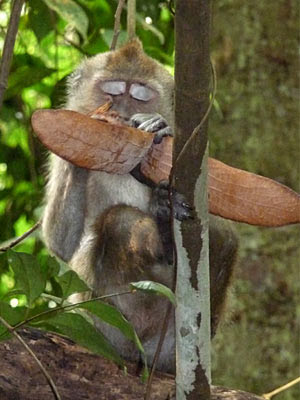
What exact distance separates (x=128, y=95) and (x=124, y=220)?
732 millimetres

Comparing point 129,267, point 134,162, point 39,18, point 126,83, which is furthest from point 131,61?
point 134,162

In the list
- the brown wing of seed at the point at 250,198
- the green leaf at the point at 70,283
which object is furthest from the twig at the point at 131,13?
the green leaf at the point at 70,283

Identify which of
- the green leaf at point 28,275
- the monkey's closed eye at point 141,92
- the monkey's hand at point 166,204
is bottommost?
the green leaf at point 28,275

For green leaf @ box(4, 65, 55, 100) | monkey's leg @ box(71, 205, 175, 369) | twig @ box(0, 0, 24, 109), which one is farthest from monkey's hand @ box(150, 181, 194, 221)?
green leaf @ box(4, 65, 55, 100)

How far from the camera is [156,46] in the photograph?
15.1 feet

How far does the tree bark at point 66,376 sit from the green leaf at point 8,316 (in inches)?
→ 13.2

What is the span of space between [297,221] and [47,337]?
93cm

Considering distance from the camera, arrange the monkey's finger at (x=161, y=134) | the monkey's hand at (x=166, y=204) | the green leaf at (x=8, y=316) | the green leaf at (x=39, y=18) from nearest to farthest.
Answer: the monkey's hand at (x=166, y=204)
the green leaf at (x=8, y=316)
the monkey's finger at (x=161, y=134)
the green leaf at (x=39, y=18)

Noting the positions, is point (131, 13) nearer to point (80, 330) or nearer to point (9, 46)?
point (9, 46)

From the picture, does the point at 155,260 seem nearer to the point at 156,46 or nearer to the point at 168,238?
the point at 168,238

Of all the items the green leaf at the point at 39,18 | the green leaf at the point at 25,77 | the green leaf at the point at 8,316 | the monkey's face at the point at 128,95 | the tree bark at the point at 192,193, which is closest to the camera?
the tree bark at the point at 192,193

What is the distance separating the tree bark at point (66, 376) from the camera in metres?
2.63

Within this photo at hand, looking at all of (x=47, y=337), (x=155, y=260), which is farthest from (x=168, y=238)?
(x=47, y=337)

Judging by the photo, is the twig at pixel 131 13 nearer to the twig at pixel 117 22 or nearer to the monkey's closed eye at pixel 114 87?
the twig at pixel 117 22
